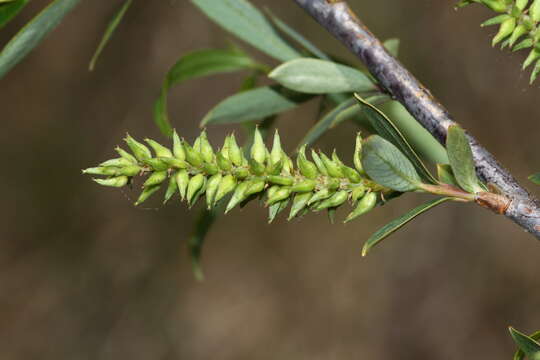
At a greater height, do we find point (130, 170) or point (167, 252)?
point (130, 170)

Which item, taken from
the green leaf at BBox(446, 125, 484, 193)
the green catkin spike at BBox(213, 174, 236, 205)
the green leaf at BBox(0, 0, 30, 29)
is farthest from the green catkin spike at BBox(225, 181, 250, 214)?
the green leaf at BBox(0, 0, 30, 29)

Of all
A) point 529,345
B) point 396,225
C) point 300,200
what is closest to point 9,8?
point 300,200

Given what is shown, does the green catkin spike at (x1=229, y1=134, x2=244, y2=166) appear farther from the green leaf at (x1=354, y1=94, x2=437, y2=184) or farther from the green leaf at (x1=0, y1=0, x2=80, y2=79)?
the green leaf at (x1=0, y1=0, x2=80, y2=79)

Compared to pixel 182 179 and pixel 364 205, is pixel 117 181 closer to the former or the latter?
pixel 182 179

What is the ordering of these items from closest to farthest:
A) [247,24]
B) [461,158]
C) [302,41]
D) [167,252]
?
[461,158] < [302,41] < [247,24] < [167,252]

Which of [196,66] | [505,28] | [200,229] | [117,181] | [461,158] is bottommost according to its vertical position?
[200,229]

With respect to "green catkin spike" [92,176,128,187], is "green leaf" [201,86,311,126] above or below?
below
